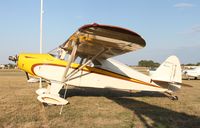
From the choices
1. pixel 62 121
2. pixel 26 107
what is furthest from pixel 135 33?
pixel 26 107

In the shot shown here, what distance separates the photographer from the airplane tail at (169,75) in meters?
10.7

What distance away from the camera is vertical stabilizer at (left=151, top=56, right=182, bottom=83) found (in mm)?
10711

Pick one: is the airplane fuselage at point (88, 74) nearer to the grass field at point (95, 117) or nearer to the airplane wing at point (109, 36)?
the grass field at point (95, 117)

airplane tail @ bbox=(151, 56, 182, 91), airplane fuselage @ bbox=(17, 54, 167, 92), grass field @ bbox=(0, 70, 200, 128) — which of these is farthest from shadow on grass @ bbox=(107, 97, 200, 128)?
airplane tail @ bbox=(151, 56, 182, 91)

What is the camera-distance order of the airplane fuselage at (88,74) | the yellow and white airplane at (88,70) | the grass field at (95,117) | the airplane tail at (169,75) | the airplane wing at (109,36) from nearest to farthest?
the grass field at (95,117), the airplane wing at (109,36), the yellow and white airplane at (88,70), the airplane fuselage at (88,74), the airplane tail at (169,75)

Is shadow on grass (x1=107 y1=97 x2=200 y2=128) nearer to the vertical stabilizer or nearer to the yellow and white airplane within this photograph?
the yellow and white airplane

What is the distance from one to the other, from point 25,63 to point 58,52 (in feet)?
4.37

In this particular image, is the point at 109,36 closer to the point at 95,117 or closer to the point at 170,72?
the point at 95,117

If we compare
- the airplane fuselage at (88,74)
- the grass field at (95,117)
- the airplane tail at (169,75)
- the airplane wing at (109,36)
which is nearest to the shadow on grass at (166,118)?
the grass field at (95,117)

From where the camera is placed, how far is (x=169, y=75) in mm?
10750

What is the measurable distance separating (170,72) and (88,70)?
3.59 meters

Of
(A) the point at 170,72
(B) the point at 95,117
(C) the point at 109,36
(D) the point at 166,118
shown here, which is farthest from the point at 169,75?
(B) the point at 95,117

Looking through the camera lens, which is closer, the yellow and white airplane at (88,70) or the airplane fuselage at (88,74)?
the yellow and white airplane at (88,70)

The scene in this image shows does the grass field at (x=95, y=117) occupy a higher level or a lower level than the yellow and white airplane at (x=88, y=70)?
lower
